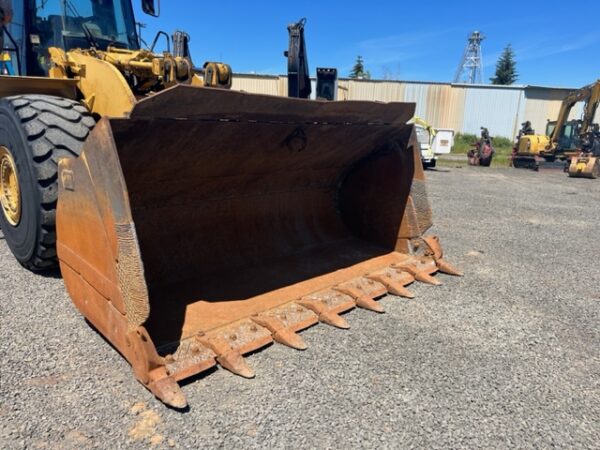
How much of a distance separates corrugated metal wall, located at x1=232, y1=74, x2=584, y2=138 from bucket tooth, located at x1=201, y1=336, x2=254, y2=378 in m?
29.0

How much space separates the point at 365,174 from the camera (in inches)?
185

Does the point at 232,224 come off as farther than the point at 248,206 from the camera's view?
No

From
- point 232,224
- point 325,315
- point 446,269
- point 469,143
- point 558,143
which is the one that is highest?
point 232,224

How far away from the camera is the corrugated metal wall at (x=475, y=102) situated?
30273mm

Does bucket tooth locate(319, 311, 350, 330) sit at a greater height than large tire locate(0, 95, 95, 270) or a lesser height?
lesser

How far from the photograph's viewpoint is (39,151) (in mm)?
3385

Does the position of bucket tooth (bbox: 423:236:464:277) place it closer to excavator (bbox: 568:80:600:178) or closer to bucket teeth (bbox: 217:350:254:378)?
bucket teeth (bbox: 217:350:254:378)

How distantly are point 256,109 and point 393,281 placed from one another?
1.84 meters

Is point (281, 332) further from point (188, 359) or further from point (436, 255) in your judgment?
point (436, 255)

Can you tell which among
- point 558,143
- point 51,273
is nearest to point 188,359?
point 51,273

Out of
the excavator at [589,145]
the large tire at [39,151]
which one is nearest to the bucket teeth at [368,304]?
the large tire at [39,151]

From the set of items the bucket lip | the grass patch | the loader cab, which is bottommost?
the grass patch

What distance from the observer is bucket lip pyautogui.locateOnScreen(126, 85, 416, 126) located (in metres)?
2.38

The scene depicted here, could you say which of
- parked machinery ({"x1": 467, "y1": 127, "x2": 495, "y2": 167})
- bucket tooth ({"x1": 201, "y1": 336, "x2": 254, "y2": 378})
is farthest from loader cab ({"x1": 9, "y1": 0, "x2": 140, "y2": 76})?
parked machinery ({"x1": 467, "y1": 127, "x2": 495, "y2": 167})
